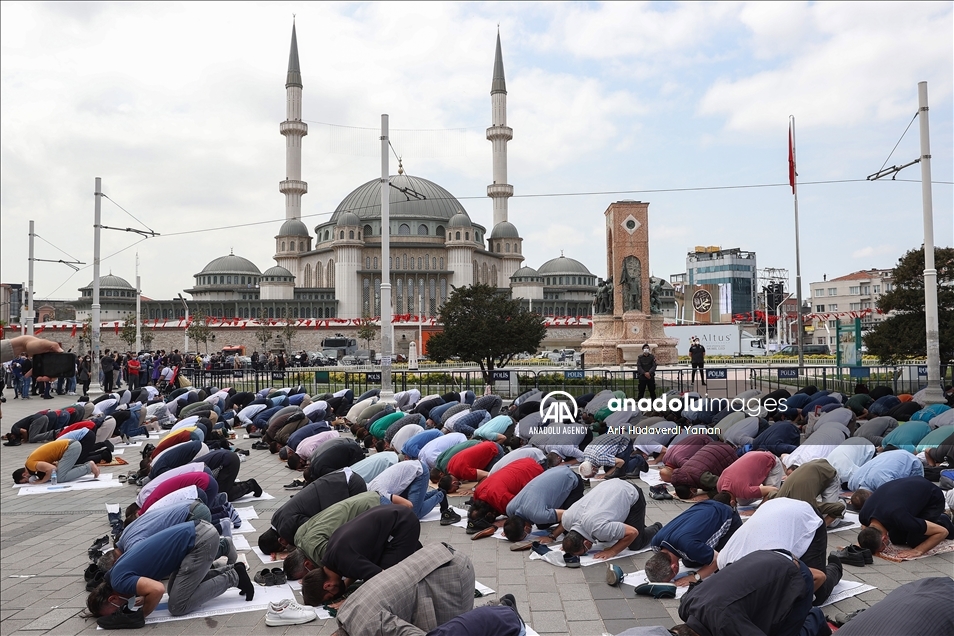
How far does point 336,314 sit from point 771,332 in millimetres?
49673

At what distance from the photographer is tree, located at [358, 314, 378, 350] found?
60.4 metres

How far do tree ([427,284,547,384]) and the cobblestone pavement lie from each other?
54.5 feet

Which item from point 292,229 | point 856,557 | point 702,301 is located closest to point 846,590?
point 856,557

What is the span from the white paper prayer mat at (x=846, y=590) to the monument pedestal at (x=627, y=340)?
21945mm

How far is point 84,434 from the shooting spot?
10.6 metres

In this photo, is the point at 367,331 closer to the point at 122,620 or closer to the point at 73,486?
the point at 73,486

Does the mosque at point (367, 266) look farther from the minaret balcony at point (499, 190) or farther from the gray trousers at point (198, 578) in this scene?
the gray trousers at point (198, 578)

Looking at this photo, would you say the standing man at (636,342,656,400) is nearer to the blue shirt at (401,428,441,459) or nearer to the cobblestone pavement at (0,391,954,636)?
the blue shirt at (401,428,441,459)

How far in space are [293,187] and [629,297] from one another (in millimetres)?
55808

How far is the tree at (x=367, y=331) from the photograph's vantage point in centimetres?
6041

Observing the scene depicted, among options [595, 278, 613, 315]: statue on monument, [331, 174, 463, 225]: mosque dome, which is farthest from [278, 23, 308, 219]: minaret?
[595, 278, 613, 315]: statue on monument

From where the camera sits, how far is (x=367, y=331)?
6022 cm

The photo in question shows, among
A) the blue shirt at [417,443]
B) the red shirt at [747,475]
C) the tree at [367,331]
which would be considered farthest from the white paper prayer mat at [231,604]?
the tree at [367,331]

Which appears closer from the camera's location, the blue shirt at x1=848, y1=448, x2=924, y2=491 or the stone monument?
the blue shirt at x1=848, y1=448, x2=924, y2=491
